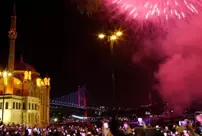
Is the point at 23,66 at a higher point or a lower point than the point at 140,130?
higher

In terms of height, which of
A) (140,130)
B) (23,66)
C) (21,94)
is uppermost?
(23,66)

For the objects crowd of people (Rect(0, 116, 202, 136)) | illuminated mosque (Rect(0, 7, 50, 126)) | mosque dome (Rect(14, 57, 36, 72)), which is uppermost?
mosque dome (Rect(14, 57, 36, 72))

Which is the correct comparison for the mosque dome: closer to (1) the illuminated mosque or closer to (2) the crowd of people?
(1) the illuminated mosque

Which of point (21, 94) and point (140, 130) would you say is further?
point (21, 94)

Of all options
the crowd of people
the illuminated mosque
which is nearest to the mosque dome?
the illuminated mosque

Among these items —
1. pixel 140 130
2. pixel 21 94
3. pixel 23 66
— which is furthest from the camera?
pixel 23 66

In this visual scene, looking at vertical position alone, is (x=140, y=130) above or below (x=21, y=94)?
below

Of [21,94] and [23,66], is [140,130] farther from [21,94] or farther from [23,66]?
[23,66]

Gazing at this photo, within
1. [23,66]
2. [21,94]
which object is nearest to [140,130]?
[21,94]

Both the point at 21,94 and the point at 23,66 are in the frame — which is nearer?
the point at 21,94

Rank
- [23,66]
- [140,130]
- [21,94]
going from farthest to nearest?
[23,66]
[21,94]
[140,130]
